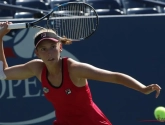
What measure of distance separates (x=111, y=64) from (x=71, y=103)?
276cm

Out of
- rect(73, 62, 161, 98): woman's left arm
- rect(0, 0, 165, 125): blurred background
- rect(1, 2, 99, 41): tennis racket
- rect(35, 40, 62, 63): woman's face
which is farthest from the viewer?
rect(0, 0, 165, 125): blurred background

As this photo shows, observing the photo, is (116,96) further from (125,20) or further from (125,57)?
(125,20)

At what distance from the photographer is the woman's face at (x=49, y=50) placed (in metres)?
3.74

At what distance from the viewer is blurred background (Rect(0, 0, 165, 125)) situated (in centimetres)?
630

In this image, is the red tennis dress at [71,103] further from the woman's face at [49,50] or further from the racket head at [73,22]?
the racket head at [73,22]

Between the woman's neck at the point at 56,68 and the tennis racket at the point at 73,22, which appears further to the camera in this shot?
the tennis racket at the point at 73,22

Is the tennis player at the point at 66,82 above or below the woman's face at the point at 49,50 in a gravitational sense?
below

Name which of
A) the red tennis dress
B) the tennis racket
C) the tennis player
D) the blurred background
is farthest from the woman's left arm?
the blurred background

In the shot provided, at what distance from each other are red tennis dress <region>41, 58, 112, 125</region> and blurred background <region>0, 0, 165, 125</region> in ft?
8.10

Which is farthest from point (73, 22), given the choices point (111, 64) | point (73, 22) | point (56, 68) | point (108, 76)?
A: point (108, 76)

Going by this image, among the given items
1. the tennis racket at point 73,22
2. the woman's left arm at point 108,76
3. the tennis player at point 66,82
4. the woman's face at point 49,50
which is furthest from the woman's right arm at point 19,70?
the tennis racket at point 73,22

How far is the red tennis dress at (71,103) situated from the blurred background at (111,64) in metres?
2.47

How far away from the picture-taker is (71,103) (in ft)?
12.5

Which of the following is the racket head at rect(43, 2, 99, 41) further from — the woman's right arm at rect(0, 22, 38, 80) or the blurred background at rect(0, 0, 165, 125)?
the woman's right arm at rect(0, 22, 38, 80)
